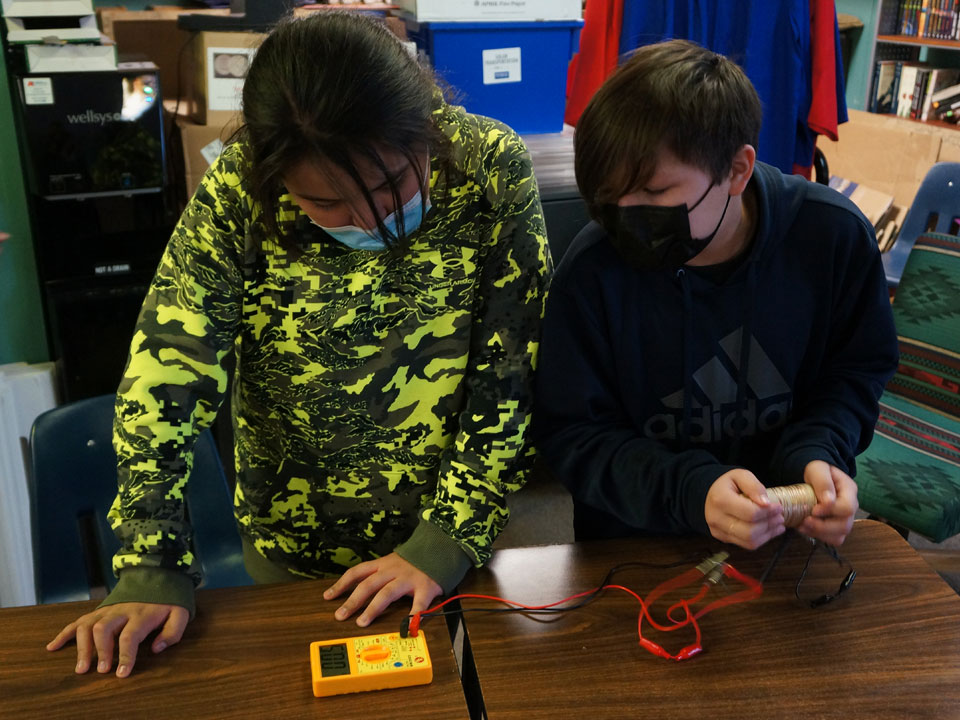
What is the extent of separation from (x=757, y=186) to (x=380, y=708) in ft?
2.60

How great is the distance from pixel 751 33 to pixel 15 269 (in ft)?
7.03

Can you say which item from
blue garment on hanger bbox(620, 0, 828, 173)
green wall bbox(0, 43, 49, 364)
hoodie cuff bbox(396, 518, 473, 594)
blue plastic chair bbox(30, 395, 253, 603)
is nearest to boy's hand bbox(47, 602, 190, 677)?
hoodie cuff bbox(396, 518, 473, 594)

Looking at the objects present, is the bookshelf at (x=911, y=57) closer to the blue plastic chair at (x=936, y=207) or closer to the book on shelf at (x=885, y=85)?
the book on shelf at (x=885, y=85)

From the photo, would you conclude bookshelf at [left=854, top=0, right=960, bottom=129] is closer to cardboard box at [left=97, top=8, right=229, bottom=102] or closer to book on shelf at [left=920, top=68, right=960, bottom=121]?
book on shelf at [left=920, top=68, right=960, bottom=121]

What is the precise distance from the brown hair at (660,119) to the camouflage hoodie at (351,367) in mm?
104

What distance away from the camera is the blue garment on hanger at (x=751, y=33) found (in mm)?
2660

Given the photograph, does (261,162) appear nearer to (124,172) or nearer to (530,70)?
(124,172)

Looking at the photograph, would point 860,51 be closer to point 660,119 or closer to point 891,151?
point 891,151

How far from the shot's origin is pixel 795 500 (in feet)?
3.44

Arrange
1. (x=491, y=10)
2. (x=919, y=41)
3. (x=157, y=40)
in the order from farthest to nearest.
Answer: (x=919, y=41)
(x=157, y=40)
(x=491, y=10)

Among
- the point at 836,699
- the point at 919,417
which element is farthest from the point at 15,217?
the point at 919,417

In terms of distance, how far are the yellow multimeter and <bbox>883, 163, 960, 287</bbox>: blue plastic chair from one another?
253 cm

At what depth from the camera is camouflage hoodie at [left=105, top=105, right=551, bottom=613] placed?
106cm

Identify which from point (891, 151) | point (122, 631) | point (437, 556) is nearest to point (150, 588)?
point (122, 631)
